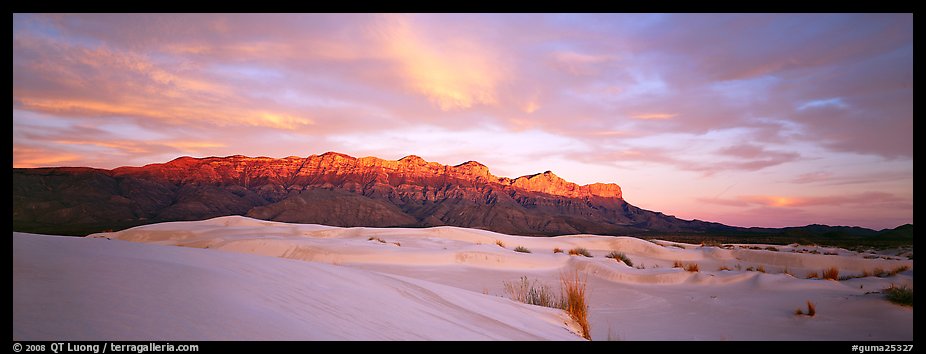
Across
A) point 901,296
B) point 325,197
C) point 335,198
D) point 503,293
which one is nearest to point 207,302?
point 503,293

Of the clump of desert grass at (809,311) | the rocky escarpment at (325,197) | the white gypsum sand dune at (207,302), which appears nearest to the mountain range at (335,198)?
the rocky escarpment at (325,197)

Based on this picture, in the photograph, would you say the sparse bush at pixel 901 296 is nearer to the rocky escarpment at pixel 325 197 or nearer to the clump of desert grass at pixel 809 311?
the clump of desert grass at pixel 809 311

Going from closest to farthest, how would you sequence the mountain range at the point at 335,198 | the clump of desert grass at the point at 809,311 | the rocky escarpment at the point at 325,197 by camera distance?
the clump of desert grass at the point at 809,311 < the rocky escarpment at the point at 325,197 < the mountain range at the point at 335,198

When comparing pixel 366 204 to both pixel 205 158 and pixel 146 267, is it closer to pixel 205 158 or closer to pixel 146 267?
pixel 205 158

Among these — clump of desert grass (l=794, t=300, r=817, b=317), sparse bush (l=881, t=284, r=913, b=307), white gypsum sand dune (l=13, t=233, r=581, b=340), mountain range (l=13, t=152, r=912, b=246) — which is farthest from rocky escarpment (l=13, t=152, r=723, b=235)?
sparse bush (l=881, t=284, r=913, b=307)

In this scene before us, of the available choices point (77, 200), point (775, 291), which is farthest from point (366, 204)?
point (775, 291)

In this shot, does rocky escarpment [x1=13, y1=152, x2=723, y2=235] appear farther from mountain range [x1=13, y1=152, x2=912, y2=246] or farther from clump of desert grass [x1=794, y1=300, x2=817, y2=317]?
clump of desert grass [x1=794, y1=300, x2=817, y2=317]

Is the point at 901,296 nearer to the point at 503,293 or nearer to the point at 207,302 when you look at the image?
the point at 503,293
